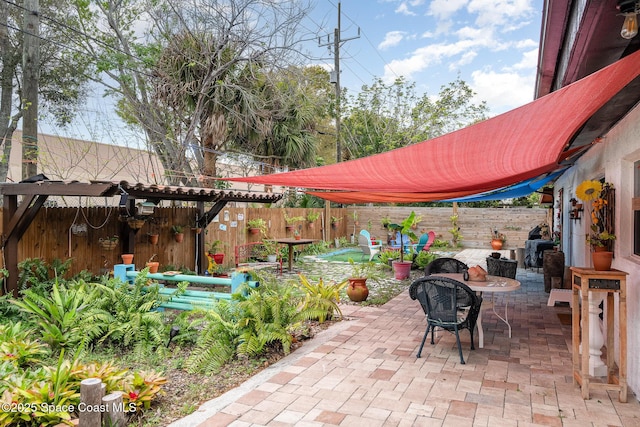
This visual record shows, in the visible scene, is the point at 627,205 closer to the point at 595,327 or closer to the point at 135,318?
the point at 595,327

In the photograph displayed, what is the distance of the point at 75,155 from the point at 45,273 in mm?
3371

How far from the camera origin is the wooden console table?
10.0 ft

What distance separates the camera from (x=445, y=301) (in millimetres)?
4105

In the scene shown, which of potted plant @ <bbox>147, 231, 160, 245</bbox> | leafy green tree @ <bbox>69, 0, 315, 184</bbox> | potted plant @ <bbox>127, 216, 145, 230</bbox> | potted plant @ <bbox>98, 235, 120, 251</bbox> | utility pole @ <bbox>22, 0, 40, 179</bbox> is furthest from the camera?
leafy green tree @ <bbox>69, 0, 315, 184</bbox>

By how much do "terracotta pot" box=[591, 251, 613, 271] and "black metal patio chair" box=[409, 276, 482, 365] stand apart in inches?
42.5

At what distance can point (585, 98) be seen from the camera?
224 cm

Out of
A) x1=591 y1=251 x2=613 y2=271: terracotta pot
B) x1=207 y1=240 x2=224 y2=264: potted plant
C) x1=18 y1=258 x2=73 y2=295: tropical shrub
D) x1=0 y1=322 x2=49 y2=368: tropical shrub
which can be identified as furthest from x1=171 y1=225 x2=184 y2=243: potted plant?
x1=591 y1=251 x2=613 y2=271: terracotta pot

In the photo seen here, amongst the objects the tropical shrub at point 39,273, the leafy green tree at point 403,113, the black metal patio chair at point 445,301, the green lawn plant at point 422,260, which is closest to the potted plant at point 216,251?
the tropical shrub at point 39,273

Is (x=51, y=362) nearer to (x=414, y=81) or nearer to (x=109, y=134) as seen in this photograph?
(x=109, y=134)

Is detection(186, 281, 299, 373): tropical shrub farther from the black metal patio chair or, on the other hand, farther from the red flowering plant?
the red flowering plant

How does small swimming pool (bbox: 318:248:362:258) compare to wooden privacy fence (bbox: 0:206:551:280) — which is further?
small swimming pool (bbox: 318:248:362:258)

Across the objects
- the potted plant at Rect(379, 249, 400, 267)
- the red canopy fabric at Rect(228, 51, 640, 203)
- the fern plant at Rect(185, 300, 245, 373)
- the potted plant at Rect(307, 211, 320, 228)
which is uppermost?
the red canopy fabric at Rect(228, 51, 640, 203)

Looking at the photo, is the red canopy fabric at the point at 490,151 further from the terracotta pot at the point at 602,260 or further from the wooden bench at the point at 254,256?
the wooden bench at the point at 254,256

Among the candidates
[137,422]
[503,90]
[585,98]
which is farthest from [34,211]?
[503,90]
